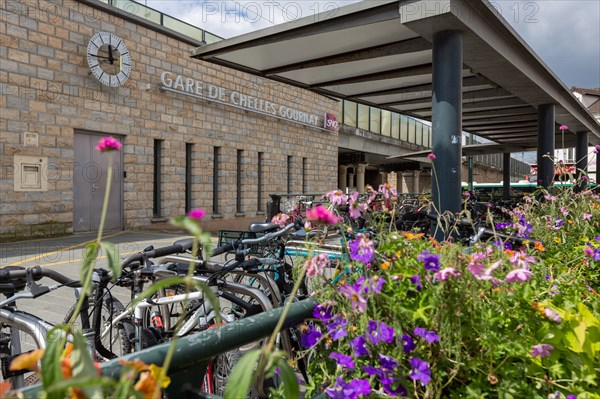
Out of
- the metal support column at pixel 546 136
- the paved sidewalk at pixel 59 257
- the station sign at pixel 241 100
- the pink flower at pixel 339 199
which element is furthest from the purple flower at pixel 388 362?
the station sign at pixel 241 100

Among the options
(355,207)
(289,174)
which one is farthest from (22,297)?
(289,174)

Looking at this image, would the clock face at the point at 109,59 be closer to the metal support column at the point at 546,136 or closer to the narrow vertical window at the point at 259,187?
the narrow vertical window at the point at 259,187

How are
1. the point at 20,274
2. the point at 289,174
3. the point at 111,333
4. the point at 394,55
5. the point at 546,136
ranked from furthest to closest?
the point at 289,174 → the point at 546,136 → the point at 394,55 → the point at 111,333 → the point at 20,274

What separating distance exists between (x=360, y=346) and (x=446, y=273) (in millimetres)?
273

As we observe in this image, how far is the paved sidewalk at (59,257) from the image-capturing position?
4789 millimetres

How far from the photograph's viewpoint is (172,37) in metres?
13.3

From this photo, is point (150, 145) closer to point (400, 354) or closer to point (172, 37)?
point (172, 37)

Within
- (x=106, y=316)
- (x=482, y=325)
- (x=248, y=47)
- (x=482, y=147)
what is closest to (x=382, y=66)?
(x=248, y=47)

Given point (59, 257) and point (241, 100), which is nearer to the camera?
point (59, 257)

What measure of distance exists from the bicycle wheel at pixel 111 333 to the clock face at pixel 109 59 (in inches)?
390

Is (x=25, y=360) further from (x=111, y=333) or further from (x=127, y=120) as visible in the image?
(x=127, y=120)

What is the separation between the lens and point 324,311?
132cm

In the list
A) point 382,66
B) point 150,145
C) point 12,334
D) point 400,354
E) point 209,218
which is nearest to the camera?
point 400,354

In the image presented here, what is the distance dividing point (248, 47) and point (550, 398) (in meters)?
6.29
